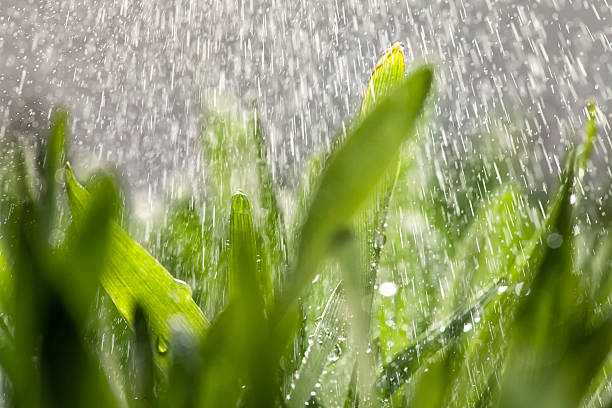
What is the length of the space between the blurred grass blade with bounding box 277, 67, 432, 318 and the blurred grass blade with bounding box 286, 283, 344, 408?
23mm

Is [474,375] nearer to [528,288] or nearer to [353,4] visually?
[528,288]

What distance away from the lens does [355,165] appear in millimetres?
149

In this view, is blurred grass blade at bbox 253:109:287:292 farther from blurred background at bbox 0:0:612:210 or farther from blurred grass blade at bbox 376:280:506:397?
blurred background at bbox 0:0:612:210

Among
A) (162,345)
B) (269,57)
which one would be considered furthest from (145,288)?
(269,57)

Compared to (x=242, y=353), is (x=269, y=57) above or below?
above

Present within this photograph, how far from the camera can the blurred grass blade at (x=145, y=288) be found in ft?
0.49

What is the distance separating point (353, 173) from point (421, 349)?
0.17ft

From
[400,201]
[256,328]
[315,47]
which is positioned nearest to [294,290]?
[256,328]

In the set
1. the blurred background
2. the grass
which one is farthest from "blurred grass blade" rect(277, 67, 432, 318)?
the blurred background

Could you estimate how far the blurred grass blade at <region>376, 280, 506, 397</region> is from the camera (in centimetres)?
17

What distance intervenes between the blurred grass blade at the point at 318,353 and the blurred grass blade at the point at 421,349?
2cm

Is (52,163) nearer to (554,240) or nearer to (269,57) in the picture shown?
(554,240)

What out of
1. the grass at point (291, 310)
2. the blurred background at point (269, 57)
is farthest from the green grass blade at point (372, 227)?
the blurred background at point (269, 57)

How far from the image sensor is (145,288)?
151 millimetres
